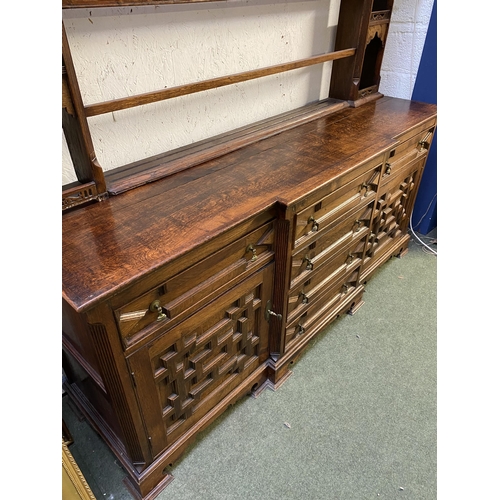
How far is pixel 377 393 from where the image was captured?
1.54 meters

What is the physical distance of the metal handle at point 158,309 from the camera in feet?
3.04

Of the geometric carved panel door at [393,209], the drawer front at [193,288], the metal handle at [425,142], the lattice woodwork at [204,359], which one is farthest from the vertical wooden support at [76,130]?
the metal handle at [425,142]

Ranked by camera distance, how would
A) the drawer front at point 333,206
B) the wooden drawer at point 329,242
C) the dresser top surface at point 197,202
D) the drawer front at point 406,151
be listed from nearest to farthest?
1. the dresser top surface at point 197,202
2. the drawer front at point 333,206
3. the wooden drawer at point 329,242
4. the drawer front at point 406,151

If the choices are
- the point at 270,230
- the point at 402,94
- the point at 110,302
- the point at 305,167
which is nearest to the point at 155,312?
the point at 110,302

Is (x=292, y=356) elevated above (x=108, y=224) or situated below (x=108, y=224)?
below

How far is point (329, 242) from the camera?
145 centimetres

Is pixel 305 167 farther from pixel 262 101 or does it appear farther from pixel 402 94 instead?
pixel 402 94

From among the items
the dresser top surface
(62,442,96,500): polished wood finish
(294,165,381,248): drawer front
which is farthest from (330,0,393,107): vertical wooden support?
(62,442,96,500): polished wood finish

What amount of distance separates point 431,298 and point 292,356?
95 centimetres

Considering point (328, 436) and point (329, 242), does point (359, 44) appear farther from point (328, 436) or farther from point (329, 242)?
point (328, 436)

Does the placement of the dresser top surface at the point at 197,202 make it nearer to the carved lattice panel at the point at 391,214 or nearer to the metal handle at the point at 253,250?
the metal handle at the point at 253,250

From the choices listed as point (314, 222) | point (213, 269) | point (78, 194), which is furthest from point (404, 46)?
point (78, 194)

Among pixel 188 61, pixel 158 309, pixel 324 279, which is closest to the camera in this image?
pixel 158 309

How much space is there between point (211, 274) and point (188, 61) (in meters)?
0.74
